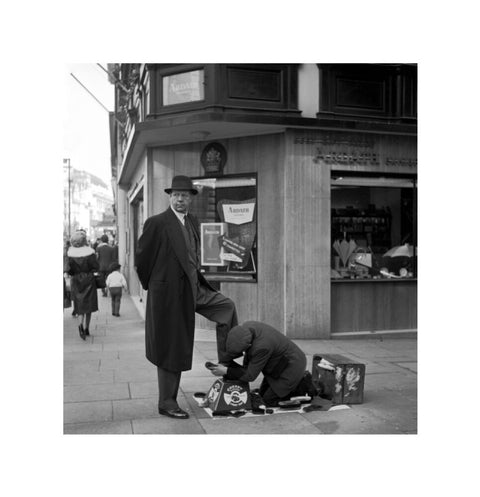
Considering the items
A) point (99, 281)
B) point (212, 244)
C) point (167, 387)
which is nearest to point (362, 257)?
point (212, 244)

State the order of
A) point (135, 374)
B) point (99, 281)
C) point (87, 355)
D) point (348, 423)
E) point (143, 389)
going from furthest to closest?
point (99, 281) → point (87, 355) → point (135, 374) → point (143, 389) → point (348, 423)

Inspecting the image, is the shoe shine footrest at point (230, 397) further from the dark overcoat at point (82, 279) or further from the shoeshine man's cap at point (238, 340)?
the dark overcoat at point (82, 279)

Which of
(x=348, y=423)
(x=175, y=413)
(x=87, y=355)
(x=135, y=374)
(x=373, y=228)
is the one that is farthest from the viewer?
(x=373, y=228)

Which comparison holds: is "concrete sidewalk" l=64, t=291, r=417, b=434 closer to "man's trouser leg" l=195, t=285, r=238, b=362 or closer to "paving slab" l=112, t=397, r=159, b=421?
"paving slab" l=112, t=397, r=159, b=421

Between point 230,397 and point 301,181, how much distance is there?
4414mm

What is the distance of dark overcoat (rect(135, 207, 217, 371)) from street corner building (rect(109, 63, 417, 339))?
3.57 metres

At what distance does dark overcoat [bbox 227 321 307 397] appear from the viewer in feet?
16.4

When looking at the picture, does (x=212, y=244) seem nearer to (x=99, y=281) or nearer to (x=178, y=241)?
(x=99, y=281)

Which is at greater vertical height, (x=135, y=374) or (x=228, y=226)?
(x=228, y=226)

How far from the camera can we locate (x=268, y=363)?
5234 mm

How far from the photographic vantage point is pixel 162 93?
28.7 ft
